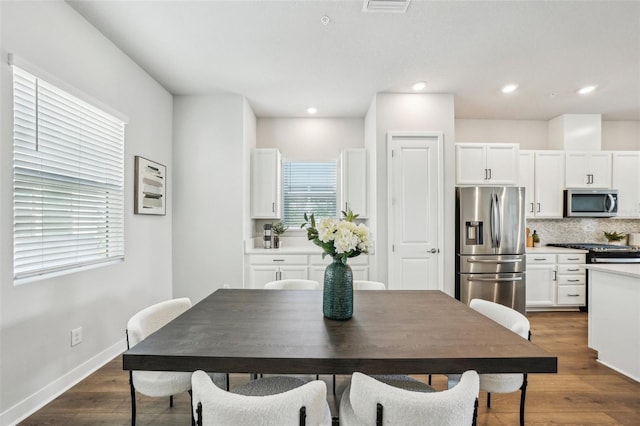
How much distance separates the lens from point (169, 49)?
8.93 ft

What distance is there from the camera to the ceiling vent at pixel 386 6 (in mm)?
2084

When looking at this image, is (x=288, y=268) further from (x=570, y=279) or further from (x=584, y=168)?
(x=584, y=168)

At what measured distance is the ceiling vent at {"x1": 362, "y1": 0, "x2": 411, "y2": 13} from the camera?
208 centimetres

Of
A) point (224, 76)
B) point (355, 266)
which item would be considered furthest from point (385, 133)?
point (224, 76)

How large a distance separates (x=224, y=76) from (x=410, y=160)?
7.40ft

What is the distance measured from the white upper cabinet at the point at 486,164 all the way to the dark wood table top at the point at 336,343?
255 cm

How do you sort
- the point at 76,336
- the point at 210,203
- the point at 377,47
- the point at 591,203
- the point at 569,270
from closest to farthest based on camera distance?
the point at 76,336 < the point at 377,47 < the point at 210,203 < the point at 569,270 < the point at 591,203

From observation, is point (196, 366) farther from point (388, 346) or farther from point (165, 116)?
point (165, 116)

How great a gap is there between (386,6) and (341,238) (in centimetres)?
173

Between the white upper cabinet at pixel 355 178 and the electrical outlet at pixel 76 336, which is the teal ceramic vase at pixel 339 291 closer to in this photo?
the electrical outlet at pixel 76 336

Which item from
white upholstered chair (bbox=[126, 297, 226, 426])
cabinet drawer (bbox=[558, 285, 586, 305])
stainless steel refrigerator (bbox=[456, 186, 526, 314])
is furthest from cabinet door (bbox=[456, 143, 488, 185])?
white upholstered chair (bbox=[126, 297, 226, 426])

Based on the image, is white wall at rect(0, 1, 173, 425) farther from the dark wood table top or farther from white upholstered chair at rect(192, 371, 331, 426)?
white upholstered chair at rect(192, 371, 331, 426)

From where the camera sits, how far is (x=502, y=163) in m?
3.91

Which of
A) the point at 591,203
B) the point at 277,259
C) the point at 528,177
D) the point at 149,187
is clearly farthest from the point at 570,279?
the point at 149,187
